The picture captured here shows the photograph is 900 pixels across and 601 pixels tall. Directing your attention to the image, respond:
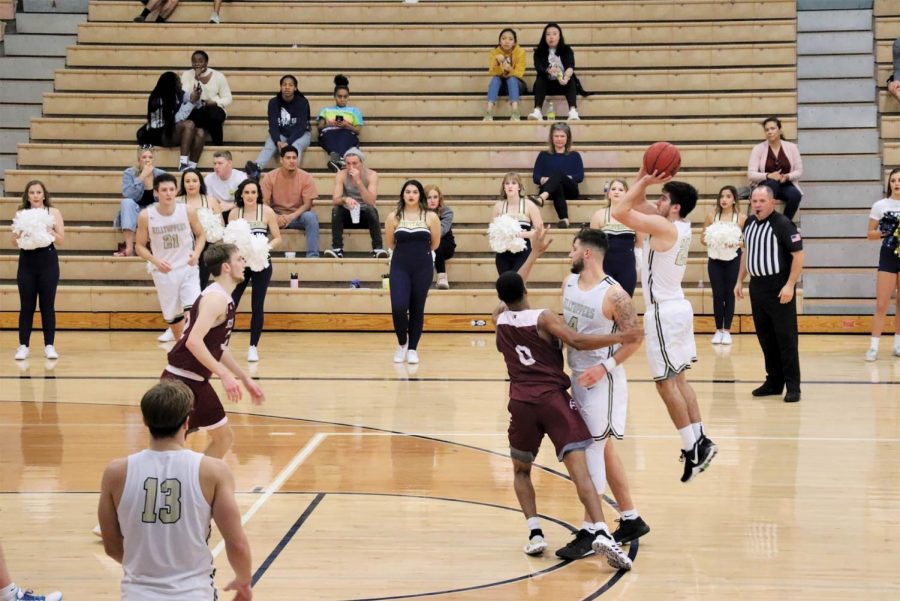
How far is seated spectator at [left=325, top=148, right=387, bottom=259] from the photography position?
13133 mm

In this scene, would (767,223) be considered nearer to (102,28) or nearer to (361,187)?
(361,187)

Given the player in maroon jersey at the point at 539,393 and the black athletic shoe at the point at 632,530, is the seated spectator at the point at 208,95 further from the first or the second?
the black athletic shoe at the point at 632,530

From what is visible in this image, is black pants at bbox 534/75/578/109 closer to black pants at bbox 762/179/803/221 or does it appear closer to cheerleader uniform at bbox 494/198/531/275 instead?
black pants at bbox 762/179/803/221

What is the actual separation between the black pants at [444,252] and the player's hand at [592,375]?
305 inches

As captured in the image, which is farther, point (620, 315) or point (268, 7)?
point (268, 7)

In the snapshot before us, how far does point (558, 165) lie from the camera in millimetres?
13359

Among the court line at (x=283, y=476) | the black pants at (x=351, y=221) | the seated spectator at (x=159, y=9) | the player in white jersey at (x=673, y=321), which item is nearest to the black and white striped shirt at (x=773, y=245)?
the player in white jersey at (x=673, y=321)

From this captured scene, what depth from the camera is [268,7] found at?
16.3 meters

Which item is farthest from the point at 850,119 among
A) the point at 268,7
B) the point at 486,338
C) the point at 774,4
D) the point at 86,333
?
the point at 86,333

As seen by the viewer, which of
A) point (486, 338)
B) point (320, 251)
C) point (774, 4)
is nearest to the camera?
point (486, 338)

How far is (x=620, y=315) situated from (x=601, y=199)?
871 centimetres

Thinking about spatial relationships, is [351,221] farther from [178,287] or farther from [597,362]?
[597,362]

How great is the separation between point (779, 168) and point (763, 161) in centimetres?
19

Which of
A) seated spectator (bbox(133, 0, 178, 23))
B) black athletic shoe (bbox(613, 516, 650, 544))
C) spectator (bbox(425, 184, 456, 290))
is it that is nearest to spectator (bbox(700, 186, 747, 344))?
spectator (bbox(425, 184, 456, 290))
